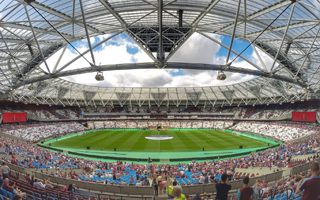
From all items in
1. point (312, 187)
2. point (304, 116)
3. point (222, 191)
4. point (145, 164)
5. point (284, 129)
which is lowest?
point (145, 164)

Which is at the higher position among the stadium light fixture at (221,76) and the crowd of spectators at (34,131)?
the stadium light fixture at (221,76)

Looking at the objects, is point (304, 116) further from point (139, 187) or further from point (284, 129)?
point (139, 187)

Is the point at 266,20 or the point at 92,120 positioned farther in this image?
the point at 92,120

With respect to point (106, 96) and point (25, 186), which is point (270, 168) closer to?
point (25, 186)

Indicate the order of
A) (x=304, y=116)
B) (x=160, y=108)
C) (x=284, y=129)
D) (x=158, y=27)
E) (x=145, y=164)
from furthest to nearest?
(x=160, y=108) → (x=304, y=116) → (x=284, y=129) → (x=145, y=164) → (x=158, y=27)

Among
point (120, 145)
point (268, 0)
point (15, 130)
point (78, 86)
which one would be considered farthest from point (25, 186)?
point (78, 86)

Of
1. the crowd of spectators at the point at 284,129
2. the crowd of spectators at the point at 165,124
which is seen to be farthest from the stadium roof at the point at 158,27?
the crowd of spectators at the point at 165,124

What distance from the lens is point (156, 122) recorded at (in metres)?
94.6

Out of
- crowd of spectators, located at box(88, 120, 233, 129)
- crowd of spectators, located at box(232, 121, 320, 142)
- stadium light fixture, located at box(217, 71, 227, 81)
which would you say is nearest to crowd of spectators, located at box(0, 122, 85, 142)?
crowd of spectators, located at box(88, 120, 233, 129)

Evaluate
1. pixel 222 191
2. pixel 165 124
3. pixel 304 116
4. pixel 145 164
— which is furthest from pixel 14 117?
pixel 304 116

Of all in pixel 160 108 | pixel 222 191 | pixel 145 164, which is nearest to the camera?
pixel 222 191

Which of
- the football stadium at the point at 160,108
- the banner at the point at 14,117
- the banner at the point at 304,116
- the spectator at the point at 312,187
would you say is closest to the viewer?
the spectator at the point at 312,187

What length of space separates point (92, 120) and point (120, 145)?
47.3 metres

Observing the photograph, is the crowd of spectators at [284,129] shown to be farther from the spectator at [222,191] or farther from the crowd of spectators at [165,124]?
the spectator at [222,191]
